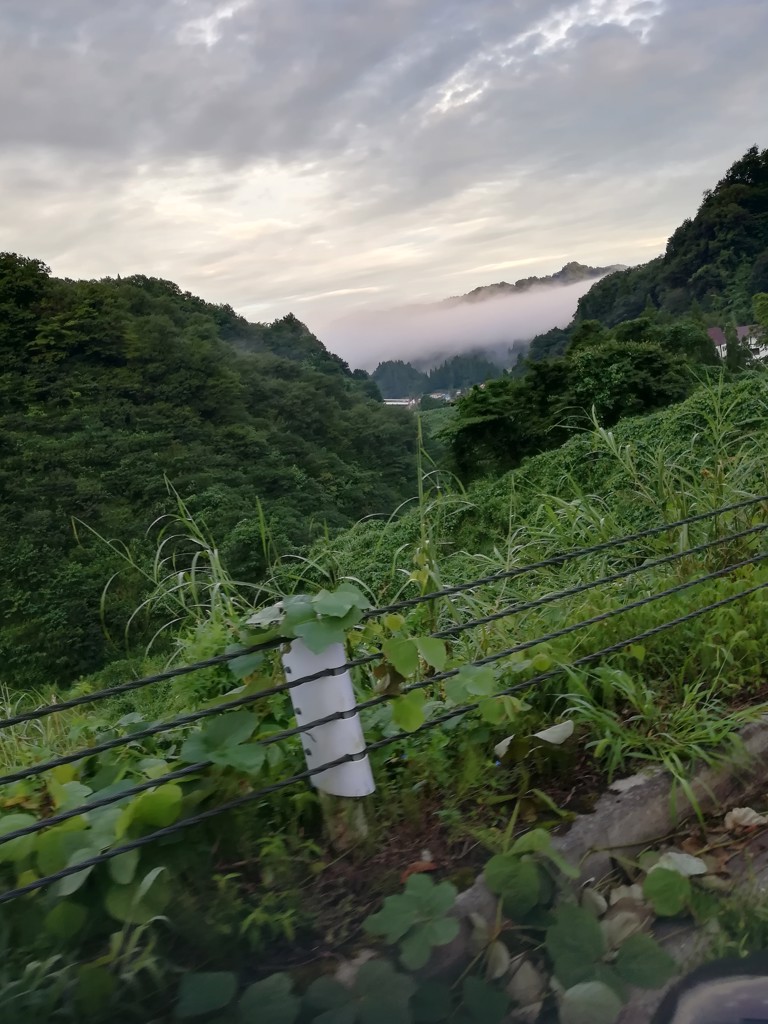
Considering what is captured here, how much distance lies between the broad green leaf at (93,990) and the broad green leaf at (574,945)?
0.58m

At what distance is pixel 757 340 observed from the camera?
24.7m

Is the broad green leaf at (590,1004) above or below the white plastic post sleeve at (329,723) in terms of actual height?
below

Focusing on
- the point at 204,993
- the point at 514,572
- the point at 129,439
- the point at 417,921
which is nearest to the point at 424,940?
the point at 417,921

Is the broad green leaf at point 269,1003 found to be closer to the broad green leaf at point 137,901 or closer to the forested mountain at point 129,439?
the broad green leaf at point 137,901

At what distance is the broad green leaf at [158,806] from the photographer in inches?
42.0

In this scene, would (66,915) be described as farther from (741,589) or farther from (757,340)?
(757,340)

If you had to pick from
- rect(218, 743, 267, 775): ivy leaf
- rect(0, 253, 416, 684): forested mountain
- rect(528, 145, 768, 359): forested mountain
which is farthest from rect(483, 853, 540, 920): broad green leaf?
rect(528, 145, 768, 359): forested mountain

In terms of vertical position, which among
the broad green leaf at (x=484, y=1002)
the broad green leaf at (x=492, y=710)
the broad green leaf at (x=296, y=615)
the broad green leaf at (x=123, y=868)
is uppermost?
the broad green leaf at (x=296, y=615)

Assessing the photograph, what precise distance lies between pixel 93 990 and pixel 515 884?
581 millimetres

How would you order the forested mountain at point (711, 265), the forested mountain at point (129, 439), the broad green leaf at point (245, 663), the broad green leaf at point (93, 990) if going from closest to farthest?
the broad green leaf at point (93, 990), the broad green leaf at point (245, 663), the forested mountain at point (129, 439), the forested mountain at point (711, 265)

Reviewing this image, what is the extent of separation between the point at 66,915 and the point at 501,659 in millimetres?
989

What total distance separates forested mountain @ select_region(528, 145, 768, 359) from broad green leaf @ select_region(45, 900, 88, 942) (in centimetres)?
3592

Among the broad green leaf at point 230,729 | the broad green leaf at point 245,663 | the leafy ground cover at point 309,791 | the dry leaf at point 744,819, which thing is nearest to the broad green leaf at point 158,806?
the leafy ground cover at point 309,791

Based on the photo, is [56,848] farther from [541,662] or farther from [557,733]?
[541,662]
